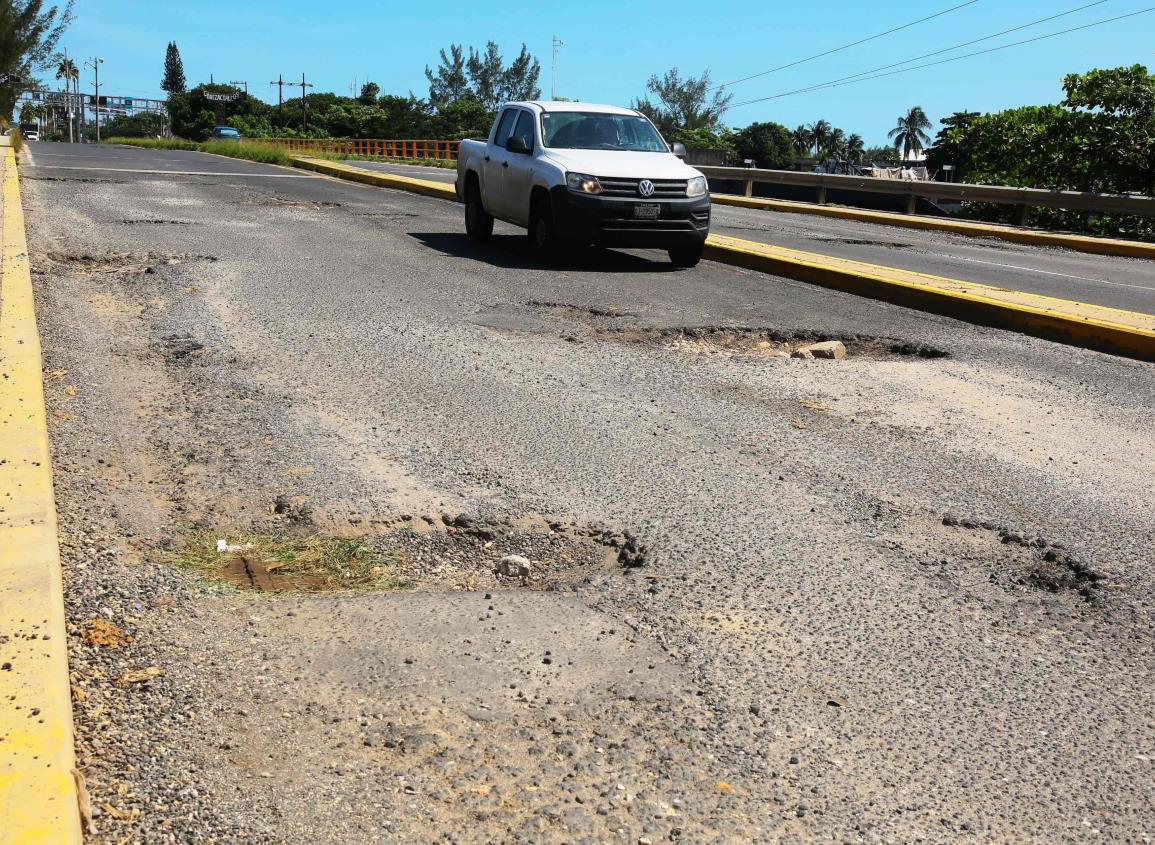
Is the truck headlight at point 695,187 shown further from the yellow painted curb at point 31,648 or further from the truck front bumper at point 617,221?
the yellow painted curb at point 31,648

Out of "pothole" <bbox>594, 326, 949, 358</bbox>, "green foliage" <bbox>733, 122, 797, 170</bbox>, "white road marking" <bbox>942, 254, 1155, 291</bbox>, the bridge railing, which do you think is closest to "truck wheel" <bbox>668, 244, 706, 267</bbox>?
"pothole" <bbox>594, 326, 949, 358</bbox>

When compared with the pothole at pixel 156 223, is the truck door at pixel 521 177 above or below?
above

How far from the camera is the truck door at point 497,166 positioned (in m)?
12.7

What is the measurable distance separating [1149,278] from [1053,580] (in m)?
11.4

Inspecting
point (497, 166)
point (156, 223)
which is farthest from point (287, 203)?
point (497, 166)

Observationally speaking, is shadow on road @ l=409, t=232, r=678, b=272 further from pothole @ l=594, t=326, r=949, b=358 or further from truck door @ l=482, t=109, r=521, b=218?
pothole @ l=594, t=326, r=949, b=358

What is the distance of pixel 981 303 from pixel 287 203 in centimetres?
1074

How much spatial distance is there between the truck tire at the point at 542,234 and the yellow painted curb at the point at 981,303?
6.36ft

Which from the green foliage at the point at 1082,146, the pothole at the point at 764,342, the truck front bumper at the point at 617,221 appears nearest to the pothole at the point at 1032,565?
the pothole at the point at 764,342

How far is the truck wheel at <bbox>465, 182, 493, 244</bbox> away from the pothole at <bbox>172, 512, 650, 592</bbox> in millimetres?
9456

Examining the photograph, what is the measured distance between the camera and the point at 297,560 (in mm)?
3607

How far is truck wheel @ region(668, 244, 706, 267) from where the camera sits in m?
11.6

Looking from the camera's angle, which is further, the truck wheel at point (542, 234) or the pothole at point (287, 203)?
the pothole at point (287, 203)

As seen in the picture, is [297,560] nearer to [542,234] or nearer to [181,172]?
[542,234]
